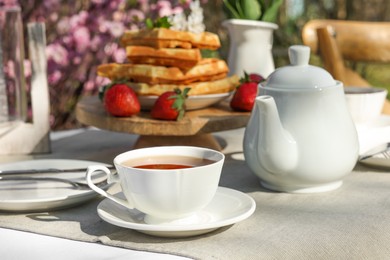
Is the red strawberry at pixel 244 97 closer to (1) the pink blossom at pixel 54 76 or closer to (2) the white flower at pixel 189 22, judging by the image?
(2) the white flower at pixel 189 22

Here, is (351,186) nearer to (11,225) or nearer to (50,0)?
(11,225)

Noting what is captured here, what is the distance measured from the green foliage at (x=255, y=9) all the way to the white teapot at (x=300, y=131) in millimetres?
802

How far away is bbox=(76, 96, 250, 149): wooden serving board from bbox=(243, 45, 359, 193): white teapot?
19cm

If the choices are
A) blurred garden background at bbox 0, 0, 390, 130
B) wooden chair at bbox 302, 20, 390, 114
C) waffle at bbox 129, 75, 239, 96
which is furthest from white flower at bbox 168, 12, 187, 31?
blurred garden background at bbox 0, 0, 390, 130

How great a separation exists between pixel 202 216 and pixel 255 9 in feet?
3.46

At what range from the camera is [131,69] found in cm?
145

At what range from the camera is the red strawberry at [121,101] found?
1.27 m

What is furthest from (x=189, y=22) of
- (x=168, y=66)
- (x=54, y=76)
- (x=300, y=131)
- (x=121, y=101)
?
(x=54, y=76)

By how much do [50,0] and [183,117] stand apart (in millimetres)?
1880

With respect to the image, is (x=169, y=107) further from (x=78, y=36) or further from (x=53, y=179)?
(x=78, y=36)

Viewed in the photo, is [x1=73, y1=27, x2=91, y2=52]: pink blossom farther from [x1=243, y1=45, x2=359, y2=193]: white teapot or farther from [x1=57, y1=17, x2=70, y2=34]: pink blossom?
[x1=243, y1=45, x2=359, y2=193]: white teapot

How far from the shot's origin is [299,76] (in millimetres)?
1027

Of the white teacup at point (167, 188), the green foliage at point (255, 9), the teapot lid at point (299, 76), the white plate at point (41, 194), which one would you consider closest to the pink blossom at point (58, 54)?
the green foliage at point (255, 9)

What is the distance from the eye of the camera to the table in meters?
0.81
